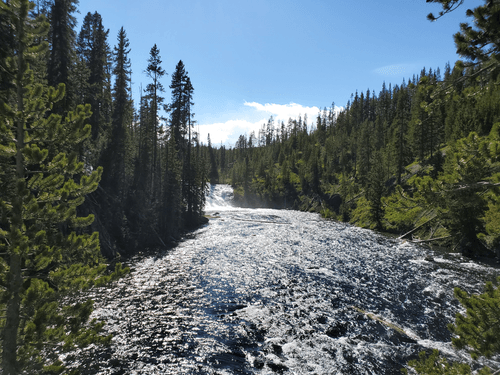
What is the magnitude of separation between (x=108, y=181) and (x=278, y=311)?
24.9 metres

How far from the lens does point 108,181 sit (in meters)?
29.3

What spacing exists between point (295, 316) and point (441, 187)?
428 inches

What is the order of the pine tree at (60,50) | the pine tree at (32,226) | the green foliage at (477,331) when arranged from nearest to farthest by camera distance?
the green foliage at (477,331) < the pine tree at (32,226) < the pine tree at (60,50)

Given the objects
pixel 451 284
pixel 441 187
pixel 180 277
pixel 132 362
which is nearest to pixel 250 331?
pixel 132 362

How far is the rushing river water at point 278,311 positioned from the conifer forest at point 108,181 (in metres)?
2.10

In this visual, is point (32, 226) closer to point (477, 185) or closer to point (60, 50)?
point (477, 185)

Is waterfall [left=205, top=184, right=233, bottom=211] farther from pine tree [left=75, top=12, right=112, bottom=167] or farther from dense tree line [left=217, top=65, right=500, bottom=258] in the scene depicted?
pine tree [left=75, top=12, right=112, bottom=167]

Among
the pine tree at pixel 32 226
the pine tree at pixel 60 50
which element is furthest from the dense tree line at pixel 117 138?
the pine tree at pixel 32 226

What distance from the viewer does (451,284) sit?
17266mm

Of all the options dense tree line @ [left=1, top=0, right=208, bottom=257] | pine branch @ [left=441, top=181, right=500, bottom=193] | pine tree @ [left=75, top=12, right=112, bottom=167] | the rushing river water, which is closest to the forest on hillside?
pine branch @ [left=441, top=181, right=500, bottom=193]

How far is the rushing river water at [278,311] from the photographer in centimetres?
1017

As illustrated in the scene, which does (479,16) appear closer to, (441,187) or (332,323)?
(441,187)

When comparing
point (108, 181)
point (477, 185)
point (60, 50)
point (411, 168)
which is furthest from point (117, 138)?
point (411, 168)

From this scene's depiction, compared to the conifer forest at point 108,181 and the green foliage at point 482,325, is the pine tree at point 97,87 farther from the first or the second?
the green foliage at point 482,325
